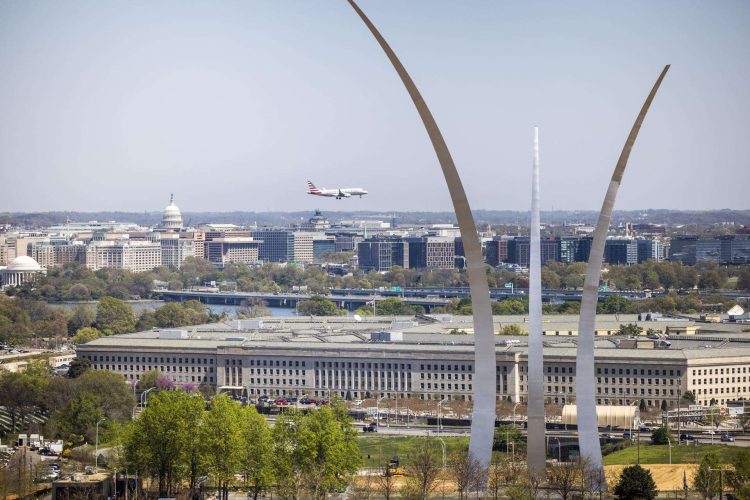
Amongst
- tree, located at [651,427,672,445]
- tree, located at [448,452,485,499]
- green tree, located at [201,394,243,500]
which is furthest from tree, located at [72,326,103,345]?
tree, located at [448,452,485,499]

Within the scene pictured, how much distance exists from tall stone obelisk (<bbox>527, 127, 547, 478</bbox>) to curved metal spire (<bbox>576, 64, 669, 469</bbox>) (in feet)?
3.51

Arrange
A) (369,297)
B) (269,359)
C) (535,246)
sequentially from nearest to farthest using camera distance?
(535,246), (269,359), (369,297)

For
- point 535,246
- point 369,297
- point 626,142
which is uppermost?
point 626,142

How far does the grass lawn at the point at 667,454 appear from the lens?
4878 cm

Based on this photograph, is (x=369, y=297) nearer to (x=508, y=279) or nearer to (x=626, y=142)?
(x=508, y=279)

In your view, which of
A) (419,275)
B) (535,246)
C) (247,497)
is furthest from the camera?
(419,275)

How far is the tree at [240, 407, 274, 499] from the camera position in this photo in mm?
42812

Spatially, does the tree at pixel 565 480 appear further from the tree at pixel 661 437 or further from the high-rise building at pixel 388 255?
the high-rise building at pixel 388 255

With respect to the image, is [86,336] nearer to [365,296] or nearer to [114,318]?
[114,318]

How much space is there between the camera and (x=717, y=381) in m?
69.7

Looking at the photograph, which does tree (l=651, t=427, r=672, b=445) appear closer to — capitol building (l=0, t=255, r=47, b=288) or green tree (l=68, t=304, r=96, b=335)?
green tree (l=68, t=304, r=96, b=335)

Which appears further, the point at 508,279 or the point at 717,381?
the point at 508,279

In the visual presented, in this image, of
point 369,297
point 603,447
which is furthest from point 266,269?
point 603,447

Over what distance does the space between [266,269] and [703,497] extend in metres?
149
